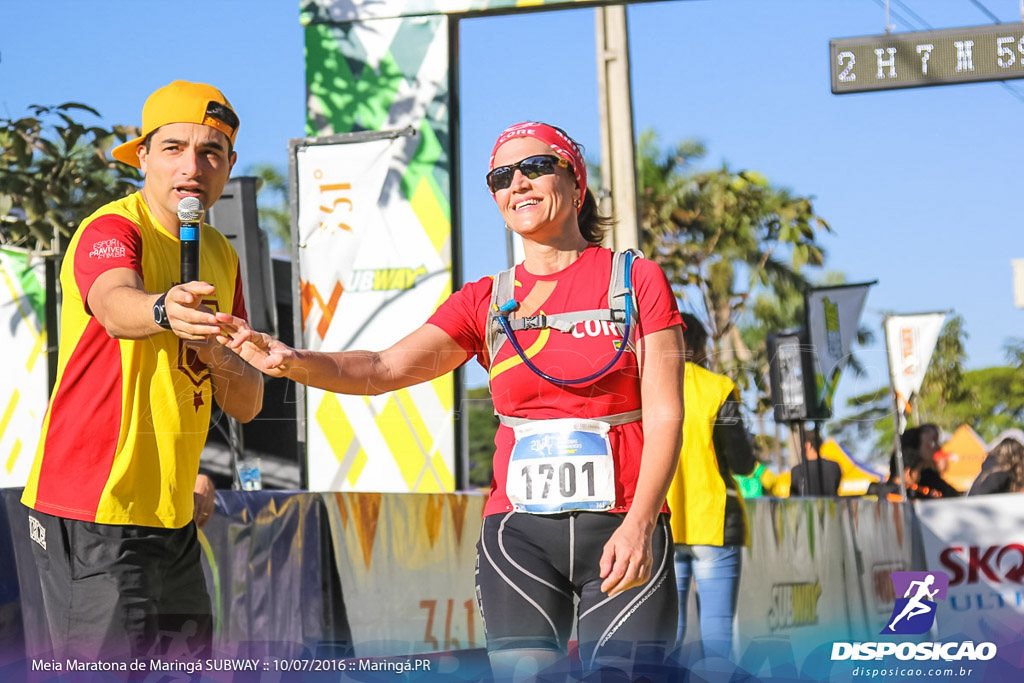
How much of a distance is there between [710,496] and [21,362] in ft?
7.46

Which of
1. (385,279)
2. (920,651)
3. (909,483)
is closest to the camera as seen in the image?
(920,651)

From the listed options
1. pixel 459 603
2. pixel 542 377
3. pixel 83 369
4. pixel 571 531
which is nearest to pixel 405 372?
pixel 542 377

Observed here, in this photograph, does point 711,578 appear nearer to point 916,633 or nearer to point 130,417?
point 916,633

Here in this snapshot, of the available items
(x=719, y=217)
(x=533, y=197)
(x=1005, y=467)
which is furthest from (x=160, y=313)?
(x=719, y=217)

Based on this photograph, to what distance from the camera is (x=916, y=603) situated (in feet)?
8.57

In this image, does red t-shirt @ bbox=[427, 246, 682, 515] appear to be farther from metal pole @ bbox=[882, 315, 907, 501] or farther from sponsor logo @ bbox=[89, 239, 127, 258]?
metal pole @ bbox=[882, 315, 907, 501]

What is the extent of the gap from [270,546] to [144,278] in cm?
189

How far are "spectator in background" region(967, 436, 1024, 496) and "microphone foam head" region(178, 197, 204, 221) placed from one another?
222 centimetres

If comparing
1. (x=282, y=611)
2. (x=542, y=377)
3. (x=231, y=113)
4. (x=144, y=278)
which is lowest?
(x=282, y=611)

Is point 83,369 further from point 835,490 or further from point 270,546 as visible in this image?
point 835,490

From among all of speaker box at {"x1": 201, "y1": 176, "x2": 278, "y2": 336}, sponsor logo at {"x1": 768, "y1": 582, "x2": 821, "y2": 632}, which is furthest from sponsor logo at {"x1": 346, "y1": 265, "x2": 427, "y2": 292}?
sponsor logo at {"x1": 768, "y1": 582, "x2": 821, "y2": 632}

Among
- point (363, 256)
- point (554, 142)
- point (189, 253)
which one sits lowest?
point (189, 253)

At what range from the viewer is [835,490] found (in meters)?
3.23

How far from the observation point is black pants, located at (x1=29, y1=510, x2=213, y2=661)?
2.31 meters
